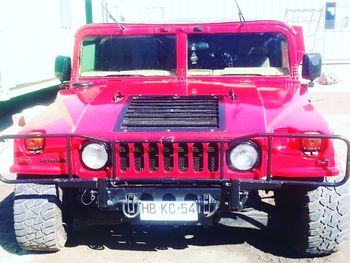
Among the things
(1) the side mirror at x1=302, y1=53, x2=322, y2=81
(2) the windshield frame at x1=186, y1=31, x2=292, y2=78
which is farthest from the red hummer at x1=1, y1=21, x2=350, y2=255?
(1) the side mirror at x1=302, y1=53, x2=322, y2=81

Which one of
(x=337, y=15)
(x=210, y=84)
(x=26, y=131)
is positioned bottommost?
(x=26, y=131)

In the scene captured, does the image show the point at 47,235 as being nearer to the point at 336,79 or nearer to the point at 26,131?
the point at 26,131

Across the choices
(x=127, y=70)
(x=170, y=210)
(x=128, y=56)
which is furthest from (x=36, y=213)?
(x=128, y=56)

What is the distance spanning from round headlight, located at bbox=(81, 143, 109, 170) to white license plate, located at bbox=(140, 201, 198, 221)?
0.40m

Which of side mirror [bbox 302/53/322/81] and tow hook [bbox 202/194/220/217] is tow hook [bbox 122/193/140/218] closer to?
tow hook [bbox 202/194/220/217]

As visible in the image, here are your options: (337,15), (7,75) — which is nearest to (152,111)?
(7,75)

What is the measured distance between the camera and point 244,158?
326 cm

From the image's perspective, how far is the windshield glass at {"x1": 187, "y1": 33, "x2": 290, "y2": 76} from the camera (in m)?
4.44

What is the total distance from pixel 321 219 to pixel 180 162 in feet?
3.51

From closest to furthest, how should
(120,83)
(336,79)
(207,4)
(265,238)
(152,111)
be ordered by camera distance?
(152,111) < (265,238) < (120,83) < (336,79) < (207,4)

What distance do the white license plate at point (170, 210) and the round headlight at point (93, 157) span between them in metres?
0.40

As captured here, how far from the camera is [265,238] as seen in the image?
4.03 meters

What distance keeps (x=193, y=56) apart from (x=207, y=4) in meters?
14.7

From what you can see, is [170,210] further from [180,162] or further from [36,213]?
[36,213]
